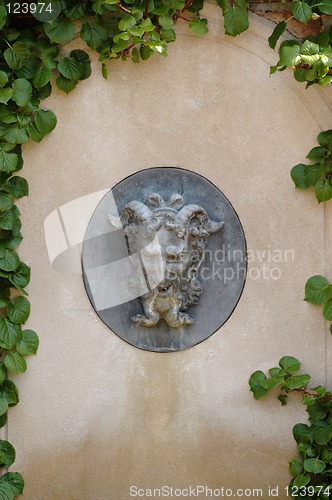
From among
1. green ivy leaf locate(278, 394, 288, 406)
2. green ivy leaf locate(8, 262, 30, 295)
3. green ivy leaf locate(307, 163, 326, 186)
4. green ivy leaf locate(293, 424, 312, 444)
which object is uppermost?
green ivy leaf locate(307, 163, 326, 186)

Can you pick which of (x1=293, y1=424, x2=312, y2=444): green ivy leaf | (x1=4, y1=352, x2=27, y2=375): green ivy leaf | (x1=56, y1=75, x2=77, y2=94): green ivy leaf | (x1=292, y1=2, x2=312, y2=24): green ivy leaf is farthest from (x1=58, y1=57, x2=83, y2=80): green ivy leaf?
(x1=293, y1=424, x2=312, y2=444): green ivy leaf

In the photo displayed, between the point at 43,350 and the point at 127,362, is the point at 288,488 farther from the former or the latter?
the point at 43,350

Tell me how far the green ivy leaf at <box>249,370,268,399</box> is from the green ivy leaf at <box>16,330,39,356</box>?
83 centimetres

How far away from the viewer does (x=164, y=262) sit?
4.00m

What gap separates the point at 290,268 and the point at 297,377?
1.36 ft

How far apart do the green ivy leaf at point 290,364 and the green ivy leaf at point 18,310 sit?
985mm

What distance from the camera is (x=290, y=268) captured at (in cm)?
409

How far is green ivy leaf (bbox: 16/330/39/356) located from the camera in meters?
4.06

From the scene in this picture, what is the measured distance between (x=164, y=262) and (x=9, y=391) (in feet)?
2.52

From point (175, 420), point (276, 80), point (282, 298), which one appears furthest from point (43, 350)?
point (276, 80)

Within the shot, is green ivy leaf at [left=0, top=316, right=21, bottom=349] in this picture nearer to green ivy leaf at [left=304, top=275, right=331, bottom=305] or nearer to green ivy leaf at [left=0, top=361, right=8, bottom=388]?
green ivy leaf at [left=0, top=361, right=8, bottom=388]

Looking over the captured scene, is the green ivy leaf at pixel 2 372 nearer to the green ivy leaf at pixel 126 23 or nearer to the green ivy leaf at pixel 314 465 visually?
the green ivy leaf at pixel 314 465

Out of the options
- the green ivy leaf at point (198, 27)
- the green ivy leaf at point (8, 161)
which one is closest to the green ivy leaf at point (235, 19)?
the green ivy leaf at point (198, 27)

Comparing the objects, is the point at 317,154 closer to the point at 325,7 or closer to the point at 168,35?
the point at 325,7
